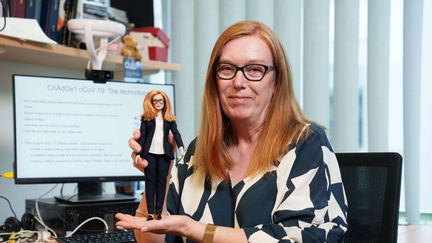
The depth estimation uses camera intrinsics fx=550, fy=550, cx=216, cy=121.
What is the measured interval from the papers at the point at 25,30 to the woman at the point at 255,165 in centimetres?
60

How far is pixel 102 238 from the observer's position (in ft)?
4.56

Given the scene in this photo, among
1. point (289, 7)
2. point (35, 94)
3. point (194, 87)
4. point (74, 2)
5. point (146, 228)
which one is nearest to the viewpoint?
point (146, 228)

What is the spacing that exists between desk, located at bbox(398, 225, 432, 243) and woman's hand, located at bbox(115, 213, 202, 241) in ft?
2.44

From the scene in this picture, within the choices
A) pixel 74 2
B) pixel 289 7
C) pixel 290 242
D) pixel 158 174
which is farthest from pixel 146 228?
pixel 289 7

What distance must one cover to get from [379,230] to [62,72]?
122 centimetres

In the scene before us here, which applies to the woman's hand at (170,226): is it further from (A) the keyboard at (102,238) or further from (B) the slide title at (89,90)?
(B) the slide title at (89,90)

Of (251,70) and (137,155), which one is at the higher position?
(251,70)

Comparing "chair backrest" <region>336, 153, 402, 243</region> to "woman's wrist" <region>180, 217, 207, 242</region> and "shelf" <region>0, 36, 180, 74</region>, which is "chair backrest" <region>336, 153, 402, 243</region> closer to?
"woman's wrist" <region>180, 217, 207, 242</region>

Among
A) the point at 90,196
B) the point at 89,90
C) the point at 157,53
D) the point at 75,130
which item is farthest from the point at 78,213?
the point at 157,53

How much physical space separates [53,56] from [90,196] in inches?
17.9

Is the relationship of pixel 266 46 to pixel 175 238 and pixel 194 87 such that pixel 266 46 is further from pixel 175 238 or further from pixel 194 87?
pixel 194 87

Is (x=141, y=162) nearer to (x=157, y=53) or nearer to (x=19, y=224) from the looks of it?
(x=19, y=224)

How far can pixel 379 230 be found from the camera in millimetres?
1281

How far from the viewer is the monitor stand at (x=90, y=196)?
160cm
